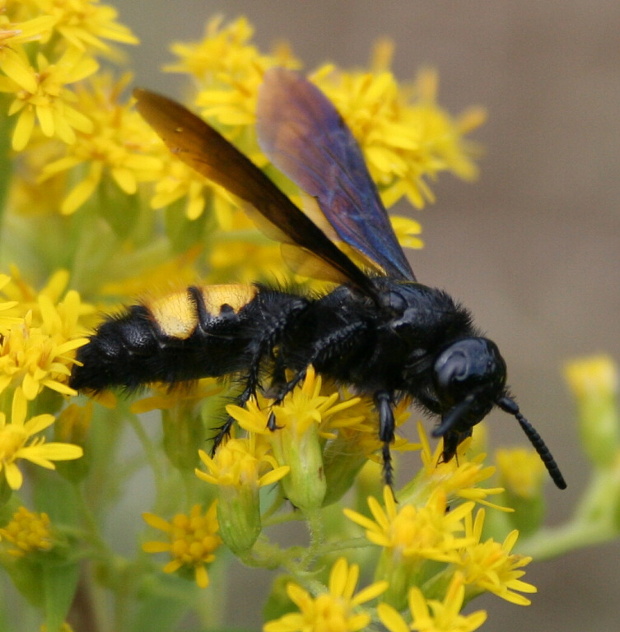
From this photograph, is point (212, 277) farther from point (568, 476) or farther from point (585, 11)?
point (585, 11)

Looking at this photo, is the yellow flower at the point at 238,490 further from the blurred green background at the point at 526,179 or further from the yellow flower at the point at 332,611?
the blurred green background at the point at 526,179

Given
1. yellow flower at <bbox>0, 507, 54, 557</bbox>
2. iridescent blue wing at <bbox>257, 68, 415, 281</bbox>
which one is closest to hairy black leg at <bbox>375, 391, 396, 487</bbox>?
iridescent blue wing at <bbox>257, 68, 415, 281</bbox>

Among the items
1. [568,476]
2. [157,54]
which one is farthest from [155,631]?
[157,54]

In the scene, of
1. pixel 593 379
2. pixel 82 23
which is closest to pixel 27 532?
pixel 82 23

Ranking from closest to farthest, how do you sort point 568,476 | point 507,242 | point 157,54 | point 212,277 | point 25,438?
1. point 25,438
2. point 212,277
3. point 568,476
4. point 157,54
5. point 507,242

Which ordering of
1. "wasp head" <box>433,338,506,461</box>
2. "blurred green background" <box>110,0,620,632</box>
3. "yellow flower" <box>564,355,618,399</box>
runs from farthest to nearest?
"blurred green background" <box>110,0,620,632</box> → "yellow flower" <box>564,355,618,399</box> → "wasp head" <box>433,338,506,461</box>

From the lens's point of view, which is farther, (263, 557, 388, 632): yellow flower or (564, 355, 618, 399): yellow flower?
(564, 355, 618, 399): yellow flower

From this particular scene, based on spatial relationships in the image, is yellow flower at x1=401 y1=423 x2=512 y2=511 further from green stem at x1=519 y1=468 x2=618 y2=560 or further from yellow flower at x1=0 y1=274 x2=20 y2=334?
green stem at x1=519 y1=468 x2=618 y2=560
